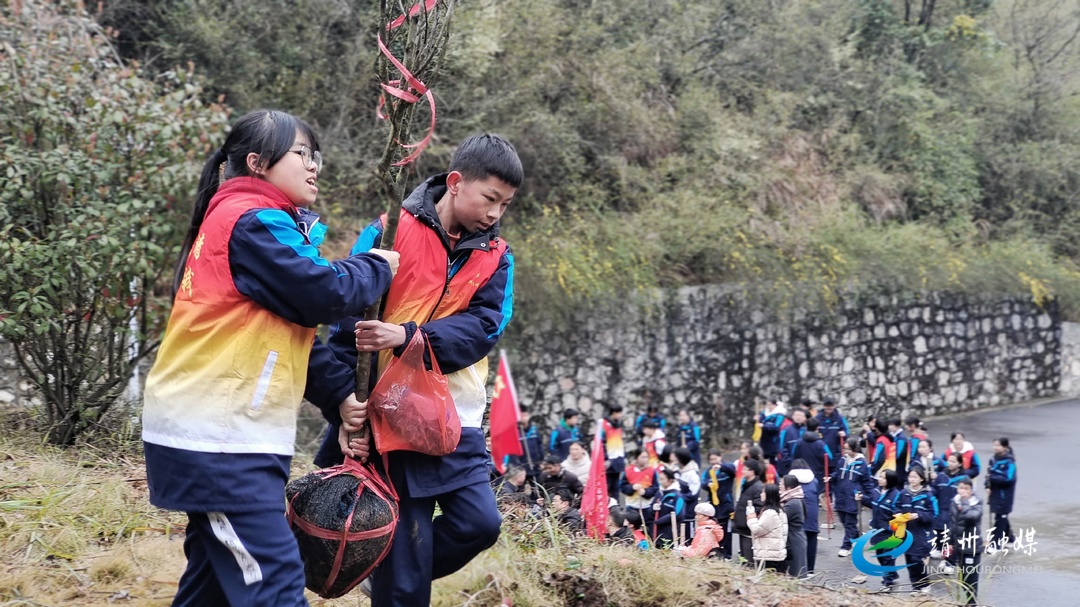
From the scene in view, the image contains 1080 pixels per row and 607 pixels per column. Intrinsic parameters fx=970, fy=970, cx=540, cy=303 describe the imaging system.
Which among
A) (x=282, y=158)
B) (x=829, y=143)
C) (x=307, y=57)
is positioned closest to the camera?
(x=282, y=158)

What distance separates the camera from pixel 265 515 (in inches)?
101

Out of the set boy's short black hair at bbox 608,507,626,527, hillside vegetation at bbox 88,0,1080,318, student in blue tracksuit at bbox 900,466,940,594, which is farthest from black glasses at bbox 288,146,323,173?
hillside vegetation at bbox 88,0,1080,318

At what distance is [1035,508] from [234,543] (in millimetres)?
10908

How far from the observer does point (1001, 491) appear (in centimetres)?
971

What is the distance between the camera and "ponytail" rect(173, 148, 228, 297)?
282cm

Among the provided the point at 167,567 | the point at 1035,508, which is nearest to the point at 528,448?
the point at 1035,508

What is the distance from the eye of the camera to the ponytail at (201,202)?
2.82 meters

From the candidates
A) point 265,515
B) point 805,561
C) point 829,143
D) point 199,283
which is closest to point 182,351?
point 199,283

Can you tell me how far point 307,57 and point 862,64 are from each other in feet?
38.3

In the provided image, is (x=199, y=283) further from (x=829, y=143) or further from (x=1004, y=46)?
(x=1004, y=46)

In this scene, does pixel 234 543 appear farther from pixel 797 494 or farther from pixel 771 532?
pixel 797 494

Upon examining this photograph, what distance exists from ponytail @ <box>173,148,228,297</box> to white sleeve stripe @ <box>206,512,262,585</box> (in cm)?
A: 68

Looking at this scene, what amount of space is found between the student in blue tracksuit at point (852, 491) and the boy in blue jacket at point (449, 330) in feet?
26.0

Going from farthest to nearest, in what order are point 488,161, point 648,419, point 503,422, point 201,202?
point 648,419 → point 503,422 → point 488,161 → point 201,202
